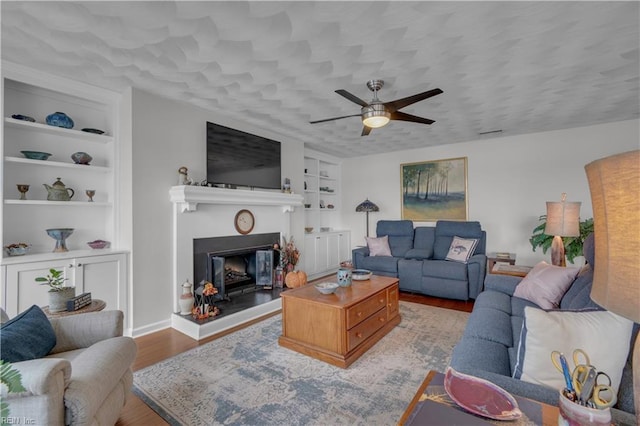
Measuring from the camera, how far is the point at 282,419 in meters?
1.70

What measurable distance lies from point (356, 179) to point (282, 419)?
5216 mm

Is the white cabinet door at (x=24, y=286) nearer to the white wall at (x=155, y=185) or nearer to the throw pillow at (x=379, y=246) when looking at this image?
the white wall at (x=155, y=185)

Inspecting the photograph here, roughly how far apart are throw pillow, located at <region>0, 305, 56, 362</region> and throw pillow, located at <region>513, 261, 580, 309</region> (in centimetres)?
319

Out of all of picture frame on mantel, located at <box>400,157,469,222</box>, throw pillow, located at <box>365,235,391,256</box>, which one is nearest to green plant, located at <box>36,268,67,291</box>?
throw pillow, located at <box>365,235,391,256</box>

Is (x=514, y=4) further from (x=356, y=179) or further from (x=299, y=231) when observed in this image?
(x=356, y=179)

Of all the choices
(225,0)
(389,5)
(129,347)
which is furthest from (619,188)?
(129,347)

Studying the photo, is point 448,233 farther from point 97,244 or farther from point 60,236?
point 60,236

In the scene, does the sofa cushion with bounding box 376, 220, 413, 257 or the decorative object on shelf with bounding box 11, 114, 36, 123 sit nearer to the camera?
the decorative object on shelf with bounding box 11, 114, 36, 123

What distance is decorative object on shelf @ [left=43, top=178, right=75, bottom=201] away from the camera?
268 cm

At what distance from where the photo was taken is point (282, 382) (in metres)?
2.06

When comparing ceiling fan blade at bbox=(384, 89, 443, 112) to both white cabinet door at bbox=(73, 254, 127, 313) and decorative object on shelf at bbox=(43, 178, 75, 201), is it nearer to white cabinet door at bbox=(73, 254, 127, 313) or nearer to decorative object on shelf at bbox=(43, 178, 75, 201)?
white cabinet door at bbox=(73, 254, 127, 313)

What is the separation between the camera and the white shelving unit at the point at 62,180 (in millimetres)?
2426

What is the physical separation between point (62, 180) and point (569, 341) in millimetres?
4077

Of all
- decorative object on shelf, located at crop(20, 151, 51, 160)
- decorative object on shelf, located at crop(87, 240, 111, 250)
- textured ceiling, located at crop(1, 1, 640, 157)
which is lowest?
decorative object on shelf, located at crop(87, 240, 111, 250)
